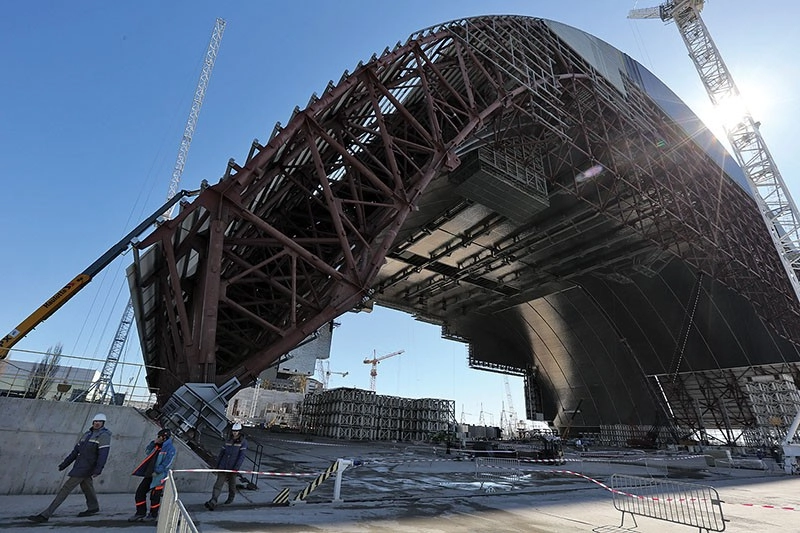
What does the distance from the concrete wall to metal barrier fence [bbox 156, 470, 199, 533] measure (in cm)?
434

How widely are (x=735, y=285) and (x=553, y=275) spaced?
Answer: 12.4m

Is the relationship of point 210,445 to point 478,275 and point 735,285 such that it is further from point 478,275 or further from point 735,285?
point 735,285

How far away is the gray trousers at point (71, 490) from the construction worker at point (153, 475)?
2.20ft

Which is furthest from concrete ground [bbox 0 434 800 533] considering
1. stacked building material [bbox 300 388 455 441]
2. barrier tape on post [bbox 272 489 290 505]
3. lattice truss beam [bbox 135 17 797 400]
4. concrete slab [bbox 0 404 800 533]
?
stacked building material [bbox 300 388 455 441]

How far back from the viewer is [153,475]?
6.26 metres

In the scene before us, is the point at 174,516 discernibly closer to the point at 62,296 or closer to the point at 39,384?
the point at 39,384

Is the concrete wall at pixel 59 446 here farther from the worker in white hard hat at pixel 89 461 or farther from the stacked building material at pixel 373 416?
the stacked building material at pixel 373 416

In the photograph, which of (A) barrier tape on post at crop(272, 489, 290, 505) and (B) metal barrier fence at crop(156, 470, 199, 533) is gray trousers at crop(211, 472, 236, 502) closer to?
(A) barrier tape on post at crop(272, 489, 290, 505)

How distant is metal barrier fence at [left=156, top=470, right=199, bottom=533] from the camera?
267 centimetres

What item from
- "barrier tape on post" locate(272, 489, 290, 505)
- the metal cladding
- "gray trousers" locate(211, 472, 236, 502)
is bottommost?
"barrier tape on post" locate(272, 489, 290, 505)

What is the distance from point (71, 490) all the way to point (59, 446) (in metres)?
2.10

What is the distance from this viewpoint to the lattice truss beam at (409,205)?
41.1 feet

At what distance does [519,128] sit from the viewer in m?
21.2

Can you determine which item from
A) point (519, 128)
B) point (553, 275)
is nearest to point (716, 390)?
point (553, 275)
